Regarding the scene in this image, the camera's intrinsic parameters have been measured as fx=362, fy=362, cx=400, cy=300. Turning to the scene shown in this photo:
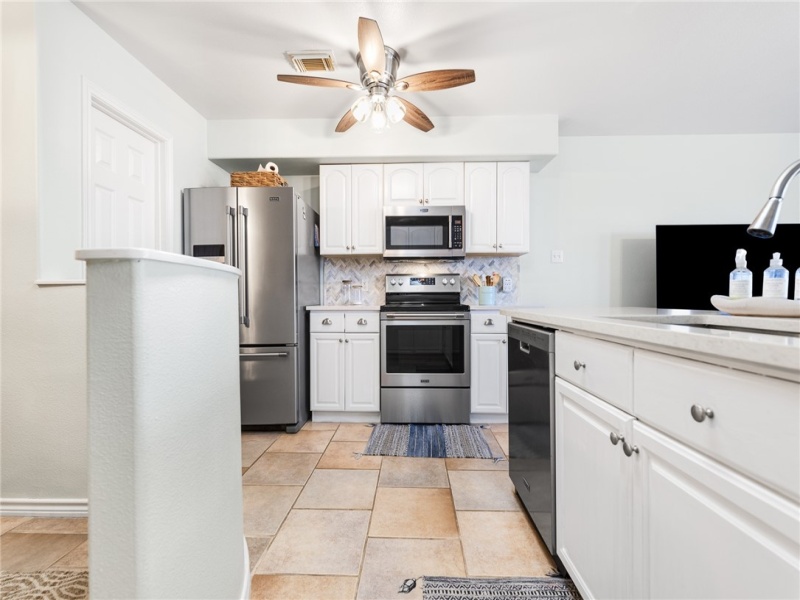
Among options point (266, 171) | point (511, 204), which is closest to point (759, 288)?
point (511, 204)

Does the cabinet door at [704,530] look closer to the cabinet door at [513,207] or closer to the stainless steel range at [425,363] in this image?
the stainless steel range at [425,363]

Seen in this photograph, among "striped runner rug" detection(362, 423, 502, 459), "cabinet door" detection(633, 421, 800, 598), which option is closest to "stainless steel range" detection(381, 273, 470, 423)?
"striped runner rug" detection(362, 423, 502, 459)

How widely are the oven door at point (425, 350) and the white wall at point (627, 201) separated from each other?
1.00 meters

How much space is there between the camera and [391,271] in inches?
140

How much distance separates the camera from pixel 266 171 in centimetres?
284

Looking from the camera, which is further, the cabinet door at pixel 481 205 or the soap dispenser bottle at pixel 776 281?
the cabinet door at pixel 481 205

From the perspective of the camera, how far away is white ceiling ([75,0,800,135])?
194cm

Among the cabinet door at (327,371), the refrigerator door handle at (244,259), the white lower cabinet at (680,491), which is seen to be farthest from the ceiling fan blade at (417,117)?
the white lower cabinet at (680,491)

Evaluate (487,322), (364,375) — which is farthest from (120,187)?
(487,322)

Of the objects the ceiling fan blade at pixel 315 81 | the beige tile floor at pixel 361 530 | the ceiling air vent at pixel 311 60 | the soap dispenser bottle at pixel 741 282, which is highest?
the ceiling air vent at pixel 311 60

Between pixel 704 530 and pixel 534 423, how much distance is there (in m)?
0.81

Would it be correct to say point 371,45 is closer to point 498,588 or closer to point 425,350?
Result: point 425,350

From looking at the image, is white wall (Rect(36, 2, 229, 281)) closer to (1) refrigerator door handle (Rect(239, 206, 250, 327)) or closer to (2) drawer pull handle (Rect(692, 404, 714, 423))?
(1) refrigerator door handle (Rect(239, 206, 250, 327))

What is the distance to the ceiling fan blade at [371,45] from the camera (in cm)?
167
